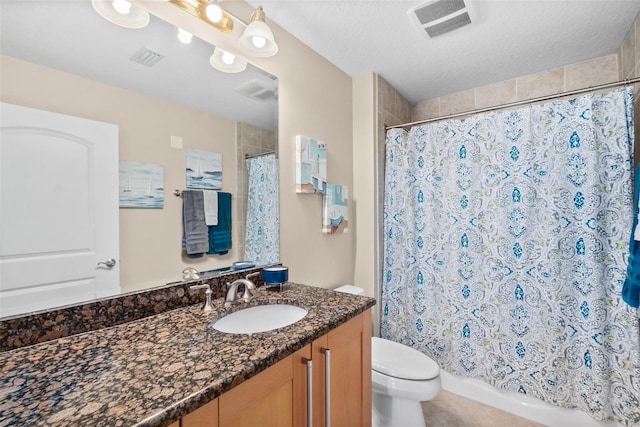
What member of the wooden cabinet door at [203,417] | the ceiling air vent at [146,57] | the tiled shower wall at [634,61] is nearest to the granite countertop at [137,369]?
the wooden cabinet door at [203,417]

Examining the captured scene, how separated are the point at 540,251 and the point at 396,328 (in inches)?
44.3

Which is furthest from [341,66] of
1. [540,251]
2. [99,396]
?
[99,396]

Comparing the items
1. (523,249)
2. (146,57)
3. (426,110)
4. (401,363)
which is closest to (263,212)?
(146,57)

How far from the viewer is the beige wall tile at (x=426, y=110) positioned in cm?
269

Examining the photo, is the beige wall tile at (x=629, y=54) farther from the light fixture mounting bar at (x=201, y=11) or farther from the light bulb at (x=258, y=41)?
the light fixture mounting bar at (x=201, y=11)

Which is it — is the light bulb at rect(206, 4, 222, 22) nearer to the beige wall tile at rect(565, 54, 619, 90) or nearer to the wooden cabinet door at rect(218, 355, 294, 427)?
the wooden cabinet door at rect(218, 355, 294, 427)

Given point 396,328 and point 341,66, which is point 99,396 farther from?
point 341,66

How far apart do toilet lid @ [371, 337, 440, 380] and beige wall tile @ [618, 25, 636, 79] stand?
2.08 metres

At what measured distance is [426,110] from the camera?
2.76 metres

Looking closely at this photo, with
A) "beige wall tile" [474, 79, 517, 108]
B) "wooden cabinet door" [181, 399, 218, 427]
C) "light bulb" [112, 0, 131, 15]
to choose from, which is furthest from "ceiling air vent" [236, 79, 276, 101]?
"beige wall tile" [474, 79, 517, 108]

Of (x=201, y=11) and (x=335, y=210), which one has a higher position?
(x=201, y=11)

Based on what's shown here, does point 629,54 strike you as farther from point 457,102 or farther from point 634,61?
point 457,102

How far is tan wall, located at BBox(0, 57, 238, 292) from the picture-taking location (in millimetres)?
855

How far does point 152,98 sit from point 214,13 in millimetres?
456
